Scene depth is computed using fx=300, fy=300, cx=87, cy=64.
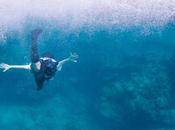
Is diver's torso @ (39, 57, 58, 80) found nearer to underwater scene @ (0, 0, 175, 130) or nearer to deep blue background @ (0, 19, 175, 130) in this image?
underwater scene @ (0, 0, 175, 130)

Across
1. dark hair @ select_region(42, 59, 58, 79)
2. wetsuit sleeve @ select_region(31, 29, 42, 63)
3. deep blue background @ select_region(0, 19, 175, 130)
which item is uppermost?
deep blue background @ select_region(0, 19, 175, 130)

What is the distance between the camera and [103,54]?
17.3 metres

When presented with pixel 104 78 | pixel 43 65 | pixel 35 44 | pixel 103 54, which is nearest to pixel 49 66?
pixel 43 65

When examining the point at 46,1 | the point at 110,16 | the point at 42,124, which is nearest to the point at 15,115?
the point at 42,124

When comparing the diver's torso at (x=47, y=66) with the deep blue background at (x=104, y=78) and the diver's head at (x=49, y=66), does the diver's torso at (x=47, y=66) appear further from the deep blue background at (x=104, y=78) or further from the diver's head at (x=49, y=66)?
the deep blue background at (x=104, y=78)

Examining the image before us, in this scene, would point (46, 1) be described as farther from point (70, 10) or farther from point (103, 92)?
point (103, 92)

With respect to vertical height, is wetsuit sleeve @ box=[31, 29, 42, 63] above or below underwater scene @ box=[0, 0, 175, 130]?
below

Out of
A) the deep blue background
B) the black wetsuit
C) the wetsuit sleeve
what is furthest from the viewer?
the deep blue background

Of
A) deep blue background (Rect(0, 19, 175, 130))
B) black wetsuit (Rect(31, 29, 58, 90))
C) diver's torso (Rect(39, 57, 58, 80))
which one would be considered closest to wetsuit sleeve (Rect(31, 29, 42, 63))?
black wetsuit (Rect(31, 29, 58, 90))

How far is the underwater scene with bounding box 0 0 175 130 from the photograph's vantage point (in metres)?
16.6

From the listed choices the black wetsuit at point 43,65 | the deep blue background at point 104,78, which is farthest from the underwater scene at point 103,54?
the black wetsuit at point 43,65

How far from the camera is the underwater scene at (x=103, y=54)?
54.5ft

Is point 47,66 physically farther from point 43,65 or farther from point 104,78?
point 104,78

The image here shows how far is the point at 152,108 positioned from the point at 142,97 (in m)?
0.97
